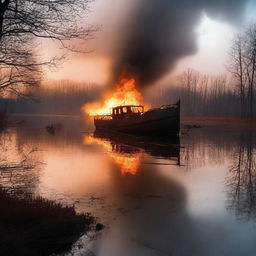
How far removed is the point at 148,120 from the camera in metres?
40.6

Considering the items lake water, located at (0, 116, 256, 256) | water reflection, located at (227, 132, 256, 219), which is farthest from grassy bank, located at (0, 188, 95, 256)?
water reflection, located at (227, 132, 256, 219)

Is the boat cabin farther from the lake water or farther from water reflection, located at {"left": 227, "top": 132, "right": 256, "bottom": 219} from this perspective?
water reflection, located at {"left": 227, "top": 132, "right": 256, "bottom": 219}

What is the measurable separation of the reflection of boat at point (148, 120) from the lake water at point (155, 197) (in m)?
16.5

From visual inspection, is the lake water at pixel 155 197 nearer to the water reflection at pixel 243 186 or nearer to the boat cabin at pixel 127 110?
the water reflection at pixel 243 186

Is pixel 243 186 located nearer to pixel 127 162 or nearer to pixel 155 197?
pixel 155 197

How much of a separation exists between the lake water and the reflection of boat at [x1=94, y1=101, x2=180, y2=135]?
54.0ft

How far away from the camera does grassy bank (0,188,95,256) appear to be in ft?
21.9

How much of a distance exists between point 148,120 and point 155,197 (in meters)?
28.4

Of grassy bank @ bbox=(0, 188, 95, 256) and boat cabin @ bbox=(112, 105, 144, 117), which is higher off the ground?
boat cabin @ bbox=(112, 105, 144, 117)

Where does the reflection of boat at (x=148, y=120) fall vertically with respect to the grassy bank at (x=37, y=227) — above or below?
above

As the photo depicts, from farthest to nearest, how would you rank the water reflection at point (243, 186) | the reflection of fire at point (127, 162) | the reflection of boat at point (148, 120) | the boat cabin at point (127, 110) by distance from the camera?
the boat cabin at point (127, 110) < the reflection of boat at point (148, 120) < the reflection of fire at point (127, 162) < the water reflection at point (243, 186)

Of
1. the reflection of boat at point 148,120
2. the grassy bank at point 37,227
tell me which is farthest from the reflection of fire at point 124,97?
the grassy bank at point 37,227

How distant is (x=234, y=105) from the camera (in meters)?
128

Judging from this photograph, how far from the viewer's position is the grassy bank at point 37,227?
21.9ft
